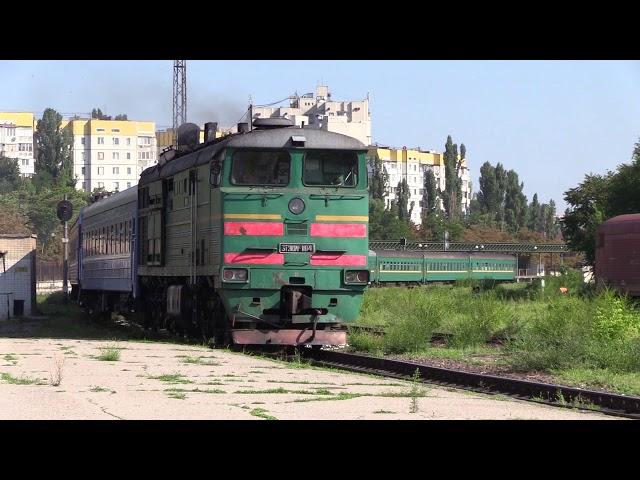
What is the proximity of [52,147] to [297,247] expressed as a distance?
120609 millimetres

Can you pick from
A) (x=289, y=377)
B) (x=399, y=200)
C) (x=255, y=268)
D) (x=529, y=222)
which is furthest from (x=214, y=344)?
(x=529, y=222)

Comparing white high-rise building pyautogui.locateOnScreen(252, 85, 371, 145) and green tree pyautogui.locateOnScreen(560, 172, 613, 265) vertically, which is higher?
white high-rise building pyautogui.locateOnScreen(252, 85, 371, 145)

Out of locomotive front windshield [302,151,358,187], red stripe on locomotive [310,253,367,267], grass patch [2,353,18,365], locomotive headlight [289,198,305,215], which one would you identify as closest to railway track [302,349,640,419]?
red stripe on locomotive [310,253,367,267]

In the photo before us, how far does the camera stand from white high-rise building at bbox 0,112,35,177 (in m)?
163

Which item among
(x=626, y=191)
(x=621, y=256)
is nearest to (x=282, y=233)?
(x=621, y=256)

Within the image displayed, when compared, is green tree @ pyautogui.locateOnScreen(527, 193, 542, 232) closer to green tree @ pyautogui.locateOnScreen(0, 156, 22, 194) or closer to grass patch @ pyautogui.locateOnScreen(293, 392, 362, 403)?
green tree @ pyautogui.locateOnScreen(0, 156, 22, 194)

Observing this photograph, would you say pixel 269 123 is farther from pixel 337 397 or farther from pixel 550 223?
pixel 550 223

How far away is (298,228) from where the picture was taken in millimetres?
17656

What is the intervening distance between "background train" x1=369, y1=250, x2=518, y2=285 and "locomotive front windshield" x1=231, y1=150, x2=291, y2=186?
155 ft

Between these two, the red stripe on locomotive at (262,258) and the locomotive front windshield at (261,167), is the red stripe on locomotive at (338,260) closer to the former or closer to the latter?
the red stripe on locomotive at (262,258)

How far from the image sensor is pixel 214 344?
19141 millimetres
